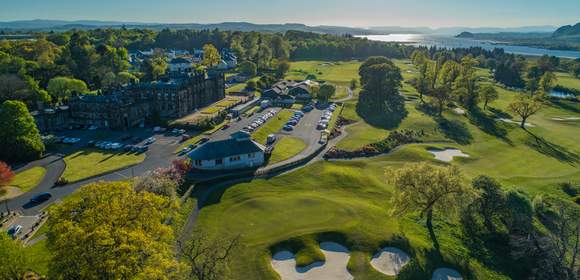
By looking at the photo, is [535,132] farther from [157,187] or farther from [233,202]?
[157,187]

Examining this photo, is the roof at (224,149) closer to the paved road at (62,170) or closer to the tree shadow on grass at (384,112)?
the paved road at (62,170)

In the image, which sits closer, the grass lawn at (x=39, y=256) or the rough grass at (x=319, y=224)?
the grass lawn at (x=39, y=256)

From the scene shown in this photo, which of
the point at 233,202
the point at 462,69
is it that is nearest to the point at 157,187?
the point at 233,202

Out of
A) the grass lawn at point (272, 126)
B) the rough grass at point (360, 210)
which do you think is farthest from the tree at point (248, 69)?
the rough grass at point (360, 210)

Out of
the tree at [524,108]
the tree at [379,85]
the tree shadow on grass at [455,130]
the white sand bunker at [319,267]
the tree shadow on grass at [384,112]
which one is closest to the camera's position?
the white sand bunker at [319,267]

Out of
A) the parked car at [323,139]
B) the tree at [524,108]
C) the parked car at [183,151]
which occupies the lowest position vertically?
the parked car at [183,151]

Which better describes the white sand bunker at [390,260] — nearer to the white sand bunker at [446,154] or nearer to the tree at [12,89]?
the white sand bunker at [446,154]

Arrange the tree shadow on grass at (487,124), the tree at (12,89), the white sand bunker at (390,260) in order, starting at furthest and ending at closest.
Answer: the tree shadow on grass at (487,124), the tree at (12,89), the white sand bunker at (390,260)

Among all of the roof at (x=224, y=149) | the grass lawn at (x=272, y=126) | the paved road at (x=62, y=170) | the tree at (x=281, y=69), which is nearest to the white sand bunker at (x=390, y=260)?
the roof at (x=224, y=149)

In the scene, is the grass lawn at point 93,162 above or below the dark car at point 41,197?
above
